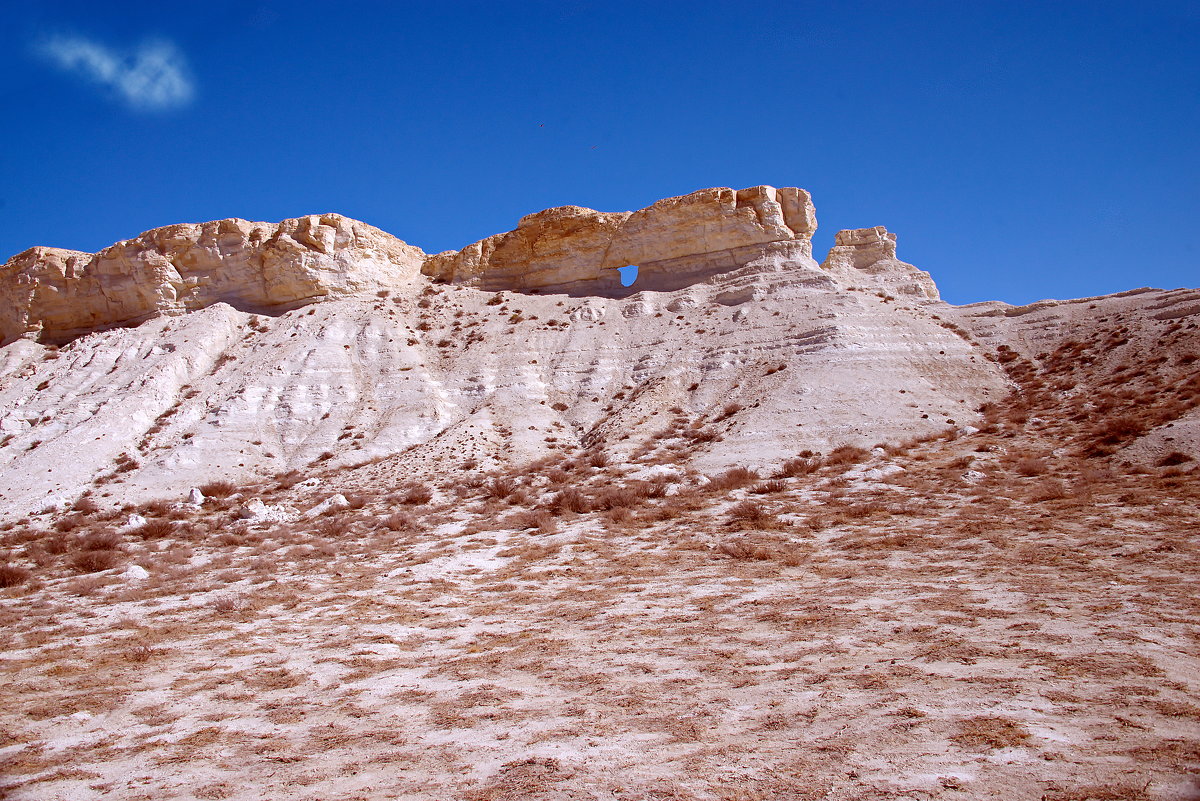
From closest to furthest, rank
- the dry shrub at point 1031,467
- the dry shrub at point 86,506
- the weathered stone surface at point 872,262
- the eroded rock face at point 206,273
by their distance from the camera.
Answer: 1. the dry shrub at point 1031,467
2. the dry shrub at point 86,506
3. the eroded rock face at point 206,273
4. the weathered stone surface at point 872,262

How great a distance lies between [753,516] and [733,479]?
13.8ft

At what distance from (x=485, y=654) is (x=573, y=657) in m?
1.06

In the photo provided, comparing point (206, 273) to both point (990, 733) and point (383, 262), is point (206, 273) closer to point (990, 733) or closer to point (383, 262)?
point (383, 262)

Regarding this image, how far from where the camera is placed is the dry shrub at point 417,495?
2019 centimetres

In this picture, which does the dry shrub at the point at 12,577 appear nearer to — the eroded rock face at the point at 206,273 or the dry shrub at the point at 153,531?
the dry shrub at the point at 153,531

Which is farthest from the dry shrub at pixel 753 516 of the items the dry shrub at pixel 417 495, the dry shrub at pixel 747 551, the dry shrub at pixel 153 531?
the dry shrub at pixel 153 531

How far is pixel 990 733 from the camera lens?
4.87 metres

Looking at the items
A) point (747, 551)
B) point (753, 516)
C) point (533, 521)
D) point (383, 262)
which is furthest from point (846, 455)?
point (383, 262)

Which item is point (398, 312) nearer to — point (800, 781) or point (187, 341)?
point (187, 341)

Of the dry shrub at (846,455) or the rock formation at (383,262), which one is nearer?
the dry shrub at (846,455)

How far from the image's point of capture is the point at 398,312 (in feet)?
120

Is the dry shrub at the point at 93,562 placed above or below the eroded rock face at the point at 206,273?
below

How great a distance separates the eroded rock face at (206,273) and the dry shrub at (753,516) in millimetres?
28238

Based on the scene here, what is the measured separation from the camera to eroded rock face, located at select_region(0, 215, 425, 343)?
37094 mm
